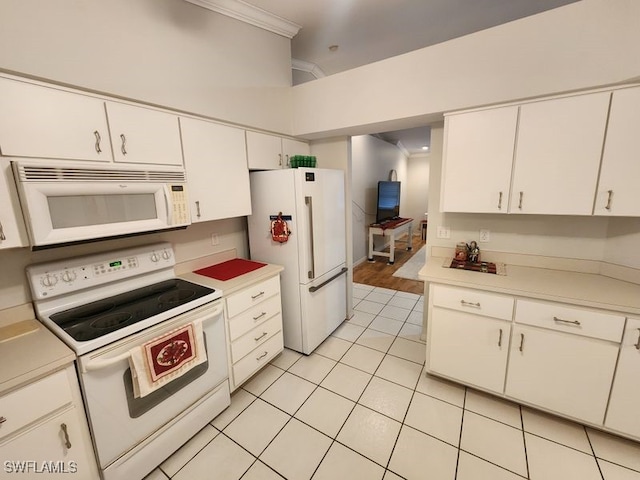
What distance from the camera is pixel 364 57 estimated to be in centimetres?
312

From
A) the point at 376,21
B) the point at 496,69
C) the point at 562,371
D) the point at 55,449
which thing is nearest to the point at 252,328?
the point at 55,449

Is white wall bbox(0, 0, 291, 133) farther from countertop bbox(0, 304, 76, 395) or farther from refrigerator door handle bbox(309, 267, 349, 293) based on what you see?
refrigerator door handle bbox(309, 267, 349, 293)

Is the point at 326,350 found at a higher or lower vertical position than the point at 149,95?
lower

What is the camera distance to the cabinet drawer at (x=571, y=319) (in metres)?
1.47

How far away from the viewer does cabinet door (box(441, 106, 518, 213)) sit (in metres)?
1.79

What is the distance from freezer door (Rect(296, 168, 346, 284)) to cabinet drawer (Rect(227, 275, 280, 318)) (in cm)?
26

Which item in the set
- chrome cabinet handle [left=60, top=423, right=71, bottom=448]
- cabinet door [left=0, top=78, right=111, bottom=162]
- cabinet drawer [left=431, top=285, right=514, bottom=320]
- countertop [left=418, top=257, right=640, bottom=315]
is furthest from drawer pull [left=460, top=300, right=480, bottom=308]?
cabinet door [left=0, top=78, right=111, bottom=162]

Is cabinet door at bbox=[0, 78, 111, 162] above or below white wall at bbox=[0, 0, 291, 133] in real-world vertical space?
below

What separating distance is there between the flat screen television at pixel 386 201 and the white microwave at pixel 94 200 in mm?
4579

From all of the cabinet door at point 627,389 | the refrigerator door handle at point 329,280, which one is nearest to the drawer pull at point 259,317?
the refrigerator door handle at point 329,280

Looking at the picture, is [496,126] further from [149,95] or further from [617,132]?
[149,95]

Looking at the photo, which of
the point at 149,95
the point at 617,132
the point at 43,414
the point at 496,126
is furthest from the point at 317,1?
the point at 43,414

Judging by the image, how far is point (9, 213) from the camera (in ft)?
3.88

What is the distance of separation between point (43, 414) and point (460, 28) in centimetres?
413
